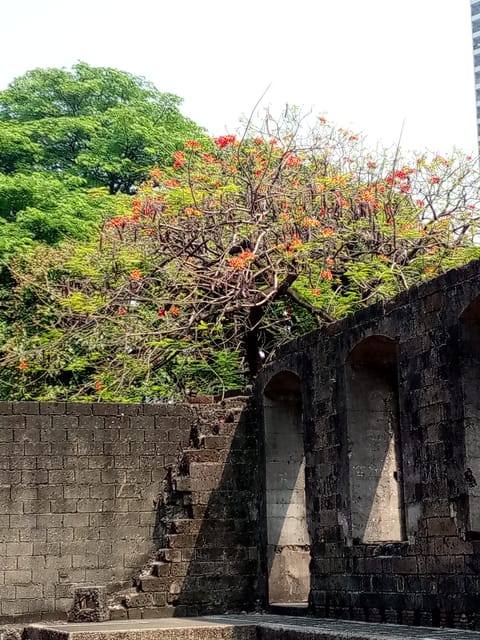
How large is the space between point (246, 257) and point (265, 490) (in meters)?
2.71

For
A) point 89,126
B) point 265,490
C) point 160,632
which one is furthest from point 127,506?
point 89,126

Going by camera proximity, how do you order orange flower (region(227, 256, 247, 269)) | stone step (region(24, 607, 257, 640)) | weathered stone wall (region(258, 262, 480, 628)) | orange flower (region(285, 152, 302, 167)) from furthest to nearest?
orange flower (region(285, 152, 302, 167)) → orange flower (region(227, 256, 247, 269)) → stone step (region(24, 607, 257, 640)) → weathered stone wall (region(258, 262, 480, 628))

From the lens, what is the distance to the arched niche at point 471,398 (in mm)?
8750

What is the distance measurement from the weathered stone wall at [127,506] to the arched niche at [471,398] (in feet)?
15.3

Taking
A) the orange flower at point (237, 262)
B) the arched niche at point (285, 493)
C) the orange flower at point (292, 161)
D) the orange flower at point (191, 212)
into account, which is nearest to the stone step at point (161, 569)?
the arched niche at point (285, 493)

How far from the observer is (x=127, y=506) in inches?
501

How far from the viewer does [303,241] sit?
47.5 ft

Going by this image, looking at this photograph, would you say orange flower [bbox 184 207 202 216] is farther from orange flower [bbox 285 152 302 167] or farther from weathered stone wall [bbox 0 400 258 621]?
weathered stone wall [bbox 0 400 258 621]

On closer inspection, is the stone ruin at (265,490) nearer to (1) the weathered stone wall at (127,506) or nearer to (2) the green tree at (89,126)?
(1) the weathered stone wall at (127,506)

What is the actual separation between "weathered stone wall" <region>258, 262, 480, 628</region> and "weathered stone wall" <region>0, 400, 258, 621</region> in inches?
62.9

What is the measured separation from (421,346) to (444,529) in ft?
4.85

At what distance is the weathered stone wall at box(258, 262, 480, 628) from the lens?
8875 millimetres

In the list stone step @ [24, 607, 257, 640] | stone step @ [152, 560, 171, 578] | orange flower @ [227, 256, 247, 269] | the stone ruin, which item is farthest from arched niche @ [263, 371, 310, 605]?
stone step @ [24, 607, 257, 640]

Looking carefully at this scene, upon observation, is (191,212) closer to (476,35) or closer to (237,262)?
(237,262)
